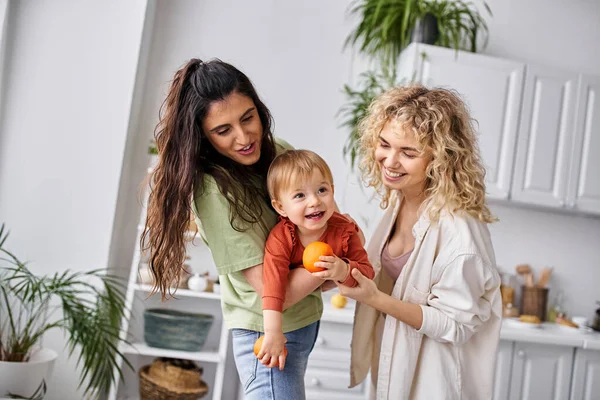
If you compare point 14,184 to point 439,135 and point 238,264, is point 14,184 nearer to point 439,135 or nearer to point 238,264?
point 238,264

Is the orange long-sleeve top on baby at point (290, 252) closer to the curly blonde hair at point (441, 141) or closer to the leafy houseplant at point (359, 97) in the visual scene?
the curly blonde hair at point (441, 141)

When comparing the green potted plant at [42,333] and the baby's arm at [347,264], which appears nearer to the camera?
the baby's arm at [347,264]

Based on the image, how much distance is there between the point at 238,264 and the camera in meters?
1.60

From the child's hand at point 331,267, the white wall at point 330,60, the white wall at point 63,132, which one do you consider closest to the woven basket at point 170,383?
the white wall at point 63,132

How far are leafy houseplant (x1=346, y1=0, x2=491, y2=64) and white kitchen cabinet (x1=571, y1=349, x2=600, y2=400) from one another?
186 cm

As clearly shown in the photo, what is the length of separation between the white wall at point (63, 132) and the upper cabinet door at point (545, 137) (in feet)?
7.39

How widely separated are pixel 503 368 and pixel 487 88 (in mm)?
1559

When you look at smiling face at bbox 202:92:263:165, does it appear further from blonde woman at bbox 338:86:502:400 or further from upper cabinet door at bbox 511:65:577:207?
upper cabinet door at bbox 511:65:577:207

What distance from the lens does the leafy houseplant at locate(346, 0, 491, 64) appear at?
3.62 meters

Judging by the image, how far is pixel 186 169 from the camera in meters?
1.59

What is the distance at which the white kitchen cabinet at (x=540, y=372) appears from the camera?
3428 millimetres

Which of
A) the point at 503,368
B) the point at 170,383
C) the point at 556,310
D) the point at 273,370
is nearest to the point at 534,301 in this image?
the point at 556,310

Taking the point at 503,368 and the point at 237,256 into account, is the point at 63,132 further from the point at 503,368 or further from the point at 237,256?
the point at 503,368

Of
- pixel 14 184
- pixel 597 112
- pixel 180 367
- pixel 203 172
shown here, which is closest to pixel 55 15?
pixel 14 184
